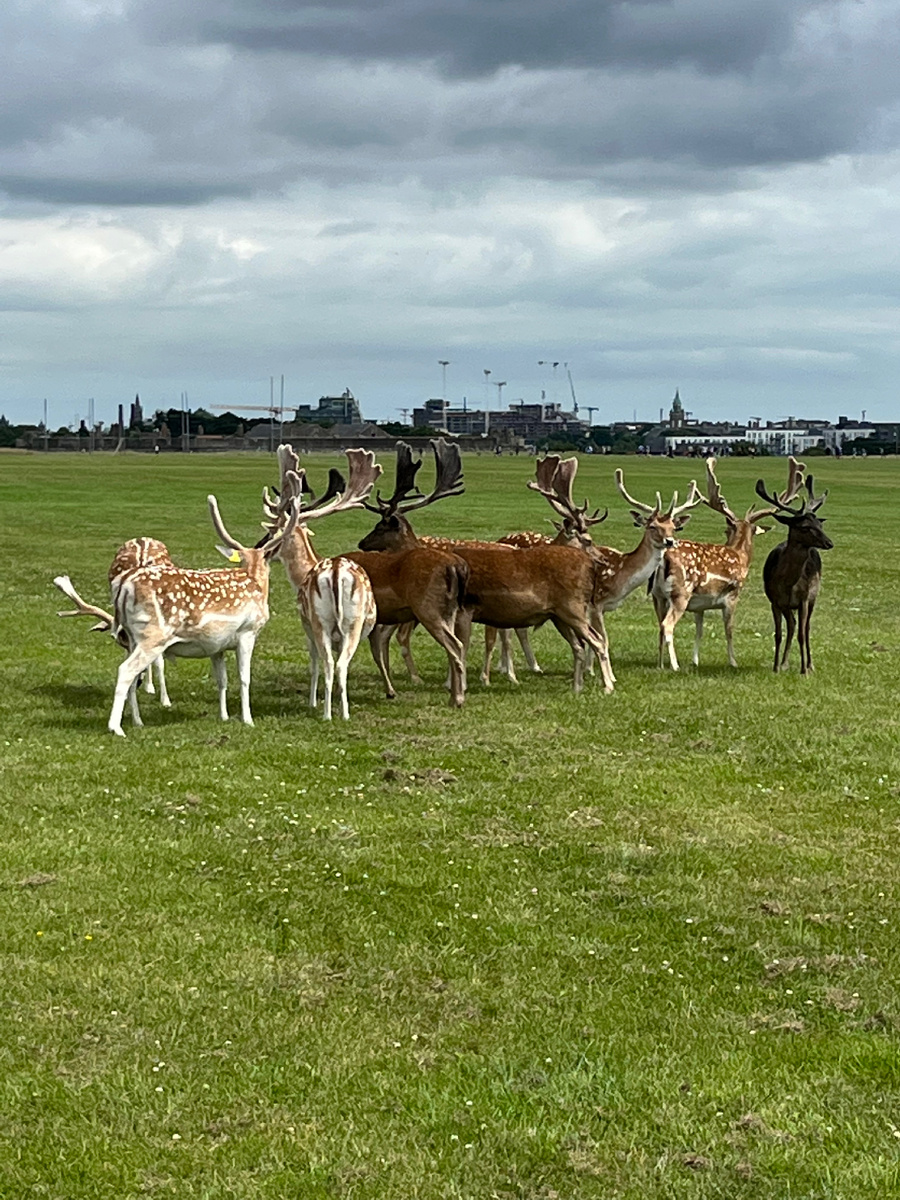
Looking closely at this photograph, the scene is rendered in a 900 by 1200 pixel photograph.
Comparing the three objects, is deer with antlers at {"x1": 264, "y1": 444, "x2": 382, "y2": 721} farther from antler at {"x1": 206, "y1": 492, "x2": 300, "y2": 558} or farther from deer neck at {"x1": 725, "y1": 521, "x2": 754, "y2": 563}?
deer neck at {"x1": 725, "y1": 521, "x2": 754, "y2": 563}

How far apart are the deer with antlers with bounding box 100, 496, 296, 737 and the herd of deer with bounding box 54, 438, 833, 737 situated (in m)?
0.01

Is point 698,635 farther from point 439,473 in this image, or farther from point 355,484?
point 355,484

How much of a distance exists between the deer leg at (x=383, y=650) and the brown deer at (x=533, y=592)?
0.89 metres

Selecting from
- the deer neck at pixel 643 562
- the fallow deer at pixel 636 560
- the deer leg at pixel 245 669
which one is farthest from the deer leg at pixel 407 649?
the deer leg at pixel 245 669

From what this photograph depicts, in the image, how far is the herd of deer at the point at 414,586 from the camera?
13.9m

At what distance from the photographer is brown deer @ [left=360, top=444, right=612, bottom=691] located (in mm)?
15984

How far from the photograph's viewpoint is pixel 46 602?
77.9 feet

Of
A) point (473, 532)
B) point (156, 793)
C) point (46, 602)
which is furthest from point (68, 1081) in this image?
point (473, 532)

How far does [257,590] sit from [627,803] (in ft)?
15.2

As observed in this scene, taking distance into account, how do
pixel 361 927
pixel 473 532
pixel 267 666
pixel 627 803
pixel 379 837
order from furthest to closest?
pixel 473 532, pixel 267 666, pixel 627 803, pixel 379 837, pixel 361 927

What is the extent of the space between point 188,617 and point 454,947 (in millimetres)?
6173

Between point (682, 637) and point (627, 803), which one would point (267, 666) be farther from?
point (627, 803)

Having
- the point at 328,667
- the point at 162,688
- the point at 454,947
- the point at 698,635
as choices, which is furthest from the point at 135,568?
the point at 454,947

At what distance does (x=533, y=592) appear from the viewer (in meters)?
16.0
